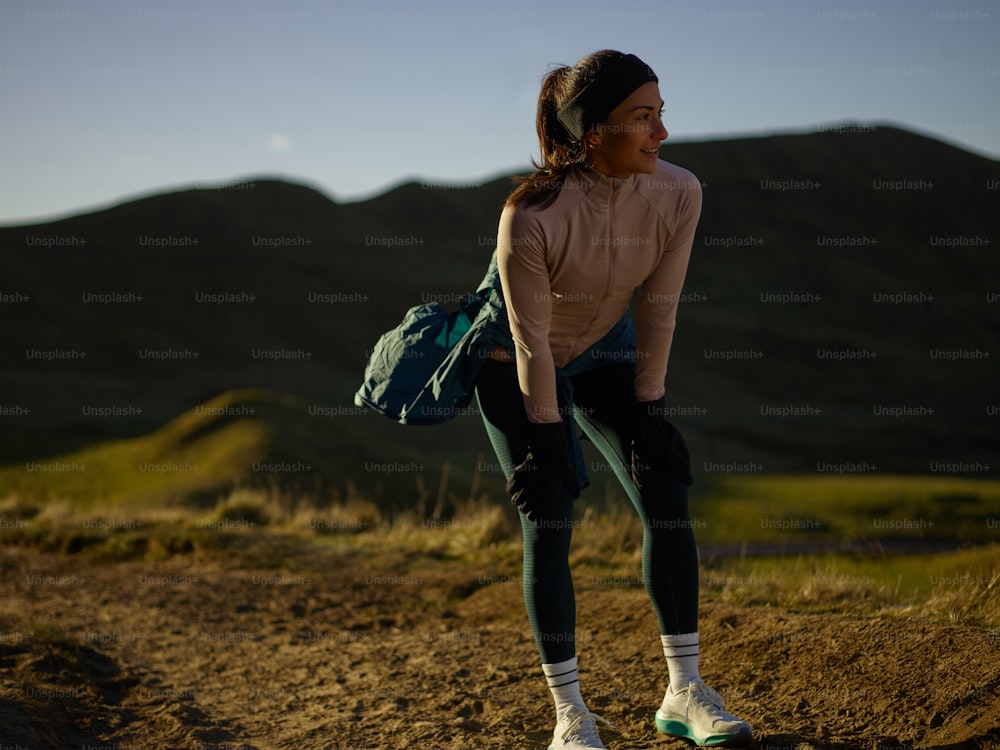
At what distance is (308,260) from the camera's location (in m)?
66.3

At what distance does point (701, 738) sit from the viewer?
3260 millimetres

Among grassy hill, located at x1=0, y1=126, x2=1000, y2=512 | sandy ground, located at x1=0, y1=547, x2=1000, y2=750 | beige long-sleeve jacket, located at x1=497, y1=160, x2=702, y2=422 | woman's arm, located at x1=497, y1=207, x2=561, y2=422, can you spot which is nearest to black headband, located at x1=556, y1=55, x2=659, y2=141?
beige long-sleeve jacket, located at x1=497, y1=160, x2=702, y2=422

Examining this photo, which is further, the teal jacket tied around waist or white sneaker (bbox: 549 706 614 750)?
the teal jacket tied around waist

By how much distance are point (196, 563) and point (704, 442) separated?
121 feet

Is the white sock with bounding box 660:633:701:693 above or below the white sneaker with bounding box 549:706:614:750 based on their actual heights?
above

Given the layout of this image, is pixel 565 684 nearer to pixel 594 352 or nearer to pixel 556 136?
pixel 594 352

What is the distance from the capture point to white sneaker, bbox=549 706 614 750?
320 centimetres

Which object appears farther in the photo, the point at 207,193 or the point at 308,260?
the point at 207,193

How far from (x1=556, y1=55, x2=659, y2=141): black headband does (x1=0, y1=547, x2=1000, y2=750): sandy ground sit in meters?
2.09

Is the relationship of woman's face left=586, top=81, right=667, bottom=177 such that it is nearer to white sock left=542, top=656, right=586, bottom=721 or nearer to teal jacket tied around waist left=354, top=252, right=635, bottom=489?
teal jacket tied around waist left=354, top=252, right=635, bottom=489

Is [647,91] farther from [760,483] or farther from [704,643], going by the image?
[760,483]

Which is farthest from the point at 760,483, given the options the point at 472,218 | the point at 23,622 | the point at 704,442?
the point at 472,218

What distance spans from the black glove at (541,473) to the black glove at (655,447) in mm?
263

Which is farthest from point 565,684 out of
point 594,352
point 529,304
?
point 529,304
